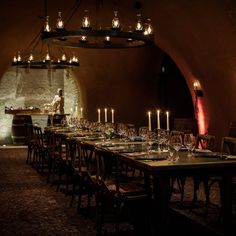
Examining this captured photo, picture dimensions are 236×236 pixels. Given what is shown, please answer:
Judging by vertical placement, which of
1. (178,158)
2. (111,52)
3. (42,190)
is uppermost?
(111,52)

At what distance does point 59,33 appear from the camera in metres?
6.07

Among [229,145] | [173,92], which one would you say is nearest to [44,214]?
[229,145]

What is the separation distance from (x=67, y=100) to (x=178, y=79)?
3.75m

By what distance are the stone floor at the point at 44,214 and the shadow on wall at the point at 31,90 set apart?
654 cm

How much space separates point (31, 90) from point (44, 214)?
980 centimetres

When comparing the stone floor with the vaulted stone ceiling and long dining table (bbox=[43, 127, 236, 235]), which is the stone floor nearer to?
long dining table (bbox=[43, 127, 236, 235])

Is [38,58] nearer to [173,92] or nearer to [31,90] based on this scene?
[31,90]

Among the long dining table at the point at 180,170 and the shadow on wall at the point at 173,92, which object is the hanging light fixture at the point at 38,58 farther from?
the long dining table at the point at 180,170

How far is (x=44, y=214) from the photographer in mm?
4918

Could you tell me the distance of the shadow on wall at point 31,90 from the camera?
A: 13.6 meters

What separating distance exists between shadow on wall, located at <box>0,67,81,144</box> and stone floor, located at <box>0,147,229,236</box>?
654 cm

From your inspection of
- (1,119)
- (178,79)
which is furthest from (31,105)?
(178,79)

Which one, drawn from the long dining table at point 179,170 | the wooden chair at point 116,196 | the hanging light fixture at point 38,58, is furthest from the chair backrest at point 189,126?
the long dining table at point 179,170

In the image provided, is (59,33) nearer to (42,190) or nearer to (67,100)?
(42,190)
